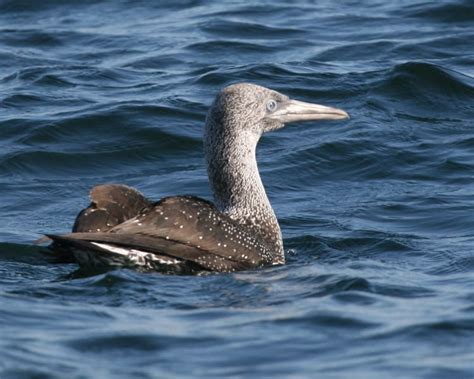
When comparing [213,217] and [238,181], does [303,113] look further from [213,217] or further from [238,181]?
[213,217]

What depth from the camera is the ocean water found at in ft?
27.7

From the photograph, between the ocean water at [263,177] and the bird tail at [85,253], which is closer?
the ocean water at [263,177]

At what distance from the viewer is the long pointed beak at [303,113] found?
1153 cm

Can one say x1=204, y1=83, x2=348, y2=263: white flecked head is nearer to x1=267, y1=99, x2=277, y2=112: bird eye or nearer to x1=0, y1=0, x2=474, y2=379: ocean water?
x1=267, y1=99, x2=277, y2=112: bird eye

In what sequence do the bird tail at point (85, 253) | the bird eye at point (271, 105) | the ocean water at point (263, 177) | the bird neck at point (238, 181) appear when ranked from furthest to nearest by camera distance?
the bird eye at point (271, 105) < the bird neck at point (238, 181) < the bird tail at point (85, 253) < the ocean water at point (263, 177)

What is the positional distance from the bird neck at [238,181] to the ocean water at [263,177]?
19.3 inches

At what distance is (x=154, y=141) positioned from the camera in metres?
15.0

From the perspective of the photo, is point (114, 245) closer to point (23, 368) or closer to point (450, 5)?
point (23, 368)

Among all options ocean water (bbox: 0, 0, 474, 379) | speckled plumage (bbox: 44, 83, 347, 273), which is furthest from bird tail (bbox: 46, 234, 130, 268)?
ocean water (bbox: 0, 0, 474, 379)

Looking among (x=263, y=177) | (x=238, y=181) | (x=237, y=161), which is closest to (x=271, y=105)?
(x=237, y=161)

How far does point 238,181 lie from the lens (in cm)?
1112

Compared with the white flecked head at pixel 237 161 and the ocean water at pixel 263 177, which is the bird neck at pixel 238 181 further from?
the ocean water at pixel 263 177

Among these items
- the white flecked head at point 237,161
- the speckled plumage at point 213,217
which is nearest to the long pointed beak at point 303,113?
the speckled plumage at point 213,217

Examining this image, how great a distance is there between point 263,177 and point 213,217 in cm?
379
